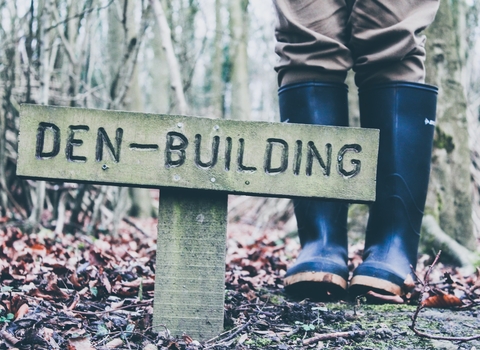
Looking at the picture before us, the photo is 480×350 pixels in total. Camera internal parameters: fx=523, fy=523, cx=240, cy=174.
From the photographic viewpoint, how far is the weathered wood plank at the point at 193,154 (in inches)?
48.9

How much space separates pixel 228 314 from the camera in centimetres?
147

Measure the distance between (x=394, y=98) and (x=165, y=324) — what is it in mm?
1011

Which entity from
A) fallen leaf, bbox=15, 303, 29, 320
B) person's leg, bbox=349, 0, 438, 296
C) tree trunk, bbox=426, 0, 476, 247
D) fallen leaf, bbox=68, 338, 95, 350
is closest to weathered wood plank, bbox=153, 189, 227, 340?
fallen leaf, bbox=68, 338, 95, 350

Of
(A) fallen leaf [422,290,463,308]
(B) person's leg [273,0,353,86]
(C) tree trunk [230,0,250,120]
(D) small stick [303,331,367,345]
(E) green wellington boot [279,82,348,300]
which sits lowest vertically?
(D) small stick [303,331,367,345]

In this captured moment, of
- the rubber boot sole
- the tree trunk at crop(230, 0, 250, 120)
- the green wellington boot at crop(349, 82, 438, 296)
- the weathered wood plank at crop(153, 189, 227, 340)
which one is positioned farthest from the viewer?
the tree trunk at crop(230, 0, 250, 120)

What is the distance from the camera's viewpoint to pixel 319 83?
5.66 feet

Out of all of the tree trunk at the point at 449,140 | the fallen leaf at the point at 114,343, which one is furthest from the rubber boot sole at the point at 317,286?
the tree trunk at the point at 449,140

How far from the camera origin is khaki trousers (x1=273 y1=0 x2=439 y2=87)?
5.48 feet

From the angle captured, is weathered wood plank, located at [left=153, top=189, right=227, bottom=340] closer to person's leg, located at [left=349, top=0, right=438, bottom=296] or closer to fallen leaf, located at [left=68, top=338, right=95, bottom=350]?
fallen leaf, located at [left=68, top=338, right=95, bottom=350]

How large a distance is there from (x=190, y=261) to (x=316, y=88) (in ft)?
2.43

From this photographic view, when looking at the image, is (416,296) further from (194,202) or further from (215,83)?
(215,83)

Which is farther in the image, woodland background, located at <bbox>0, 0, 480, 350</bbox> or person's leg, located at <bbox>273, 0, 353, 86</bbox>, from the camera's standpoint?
person's leg, located at <bbox>273, 0, 353, 86</bbox>

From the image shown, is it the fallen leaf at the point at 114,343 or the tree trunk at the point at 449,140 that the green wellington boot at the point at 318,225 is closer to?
the fallen leaf at the point at 114,343

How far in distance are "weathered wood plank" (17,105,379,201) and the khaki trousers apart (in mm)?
483
